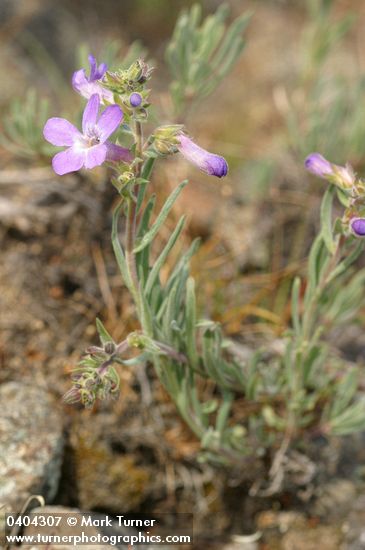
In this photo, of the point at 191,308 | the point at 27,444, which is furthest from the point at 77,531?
the point at 191,308

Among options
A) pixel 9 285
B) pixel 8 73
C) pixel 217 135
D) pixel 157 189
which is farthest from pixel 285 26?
pixel 9 285

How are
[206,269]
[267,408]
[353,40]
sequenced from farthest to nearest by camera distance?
[353,40] < [206,269] < [267,408]

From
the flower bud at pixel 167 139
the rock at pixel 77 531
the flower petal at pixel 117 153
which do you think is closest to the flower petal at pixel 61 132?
the flower petal at pixel 117 153

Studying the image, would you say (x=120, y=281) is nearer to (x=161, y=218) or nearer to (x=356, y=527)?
(x=161, y=218)

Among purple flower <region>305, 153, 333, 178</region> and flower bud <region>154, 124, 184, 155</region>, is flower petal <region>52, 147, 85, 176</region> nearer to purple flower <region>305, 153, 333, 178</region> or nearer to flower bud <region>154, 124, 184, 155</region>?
flower bud <region>154, 124, 184, 155</region>

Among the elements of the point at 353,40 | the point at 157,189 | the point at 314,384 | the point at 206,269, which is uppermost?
the point at 353,40

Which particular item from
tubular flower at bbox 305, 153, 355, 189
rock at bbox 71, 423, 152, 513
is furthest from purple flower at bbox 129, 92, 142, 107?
rock at bbox 71, 423, 152, 513

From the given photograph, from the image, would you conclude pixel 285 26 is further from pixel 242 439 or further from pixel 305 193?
pixel 242 439
